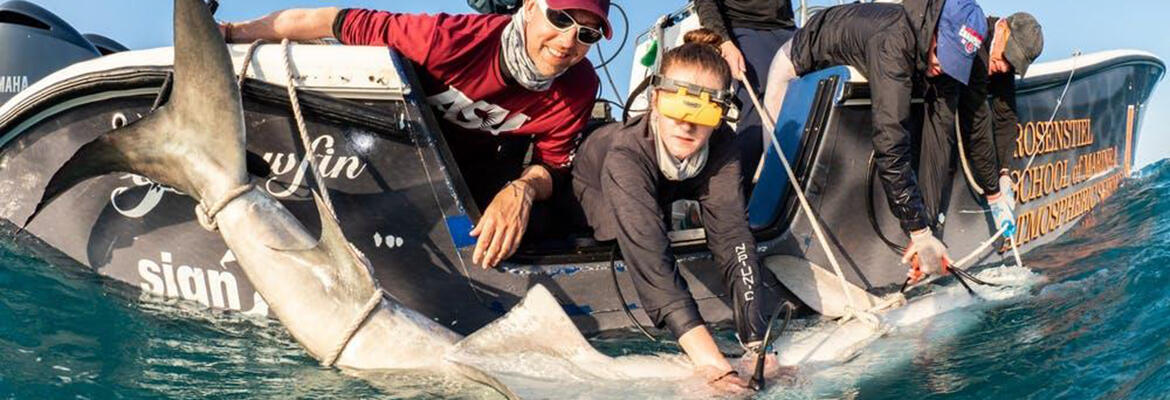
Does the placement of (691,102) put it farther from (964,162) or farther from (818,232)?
(964,162)

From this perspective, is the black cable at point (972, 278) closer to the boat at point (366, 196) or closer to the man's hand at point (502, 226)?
the boat at point (366, 196)

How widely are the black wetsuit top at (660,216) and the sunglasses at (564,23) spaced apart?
40cm

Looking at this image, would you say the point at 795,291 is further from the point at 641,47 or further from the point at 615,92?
the point at 641,47

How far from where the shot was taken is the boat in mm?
3580

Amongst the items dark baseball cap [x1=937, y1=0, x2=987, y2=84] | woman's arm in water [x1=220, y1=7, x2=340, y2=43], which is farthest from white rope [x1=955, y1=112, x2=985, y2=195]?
woman's arm in water [x1=220, y1=7, x2=340, y2=43]

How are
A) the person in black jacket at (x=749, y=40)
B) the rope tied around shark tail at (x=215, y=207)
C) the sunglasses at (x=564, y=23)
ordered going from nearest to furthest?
the rope tied around shark tail at (x=215, y=207)
the sunglasses at (x=564, y=23)
the person in black jacket at (x=749, y=40)

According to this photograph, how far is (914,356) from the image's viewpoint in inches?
146

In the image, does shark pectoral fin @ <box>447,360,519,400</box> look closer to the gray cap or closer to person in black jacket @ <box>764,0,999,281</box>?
person in black jacket @ <box>764,0,999,281</box>

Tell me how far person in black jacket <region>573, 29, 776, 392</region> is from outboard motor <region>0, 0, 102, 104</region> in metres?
3.28

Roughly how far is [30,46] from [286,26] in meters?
2.30

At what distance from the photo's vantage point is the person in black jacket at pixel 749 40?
489 cm

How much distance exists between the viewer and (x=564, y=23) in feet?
12.2

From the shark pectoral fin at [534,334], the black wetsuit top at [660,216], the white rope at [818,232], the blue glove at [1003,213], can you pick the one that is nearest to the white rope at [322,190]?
the shark pectoral fin at [534,334]

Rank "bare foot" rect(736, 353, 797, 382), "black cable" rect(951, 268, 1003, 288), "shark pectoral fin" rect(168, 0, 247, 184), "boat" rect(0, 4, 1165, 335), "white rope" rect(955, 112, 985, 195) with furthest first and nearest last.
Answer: "white rope" rect(955, 112, 985, 195) → "black cable" rect(951, 268, 1003, 288) → "boat" rect(0, 4, 1165, 335) → "bare foot" rect(736, 353, 797, 382) → "shark pectoral fin" rect(168, 0, 247, 184)
